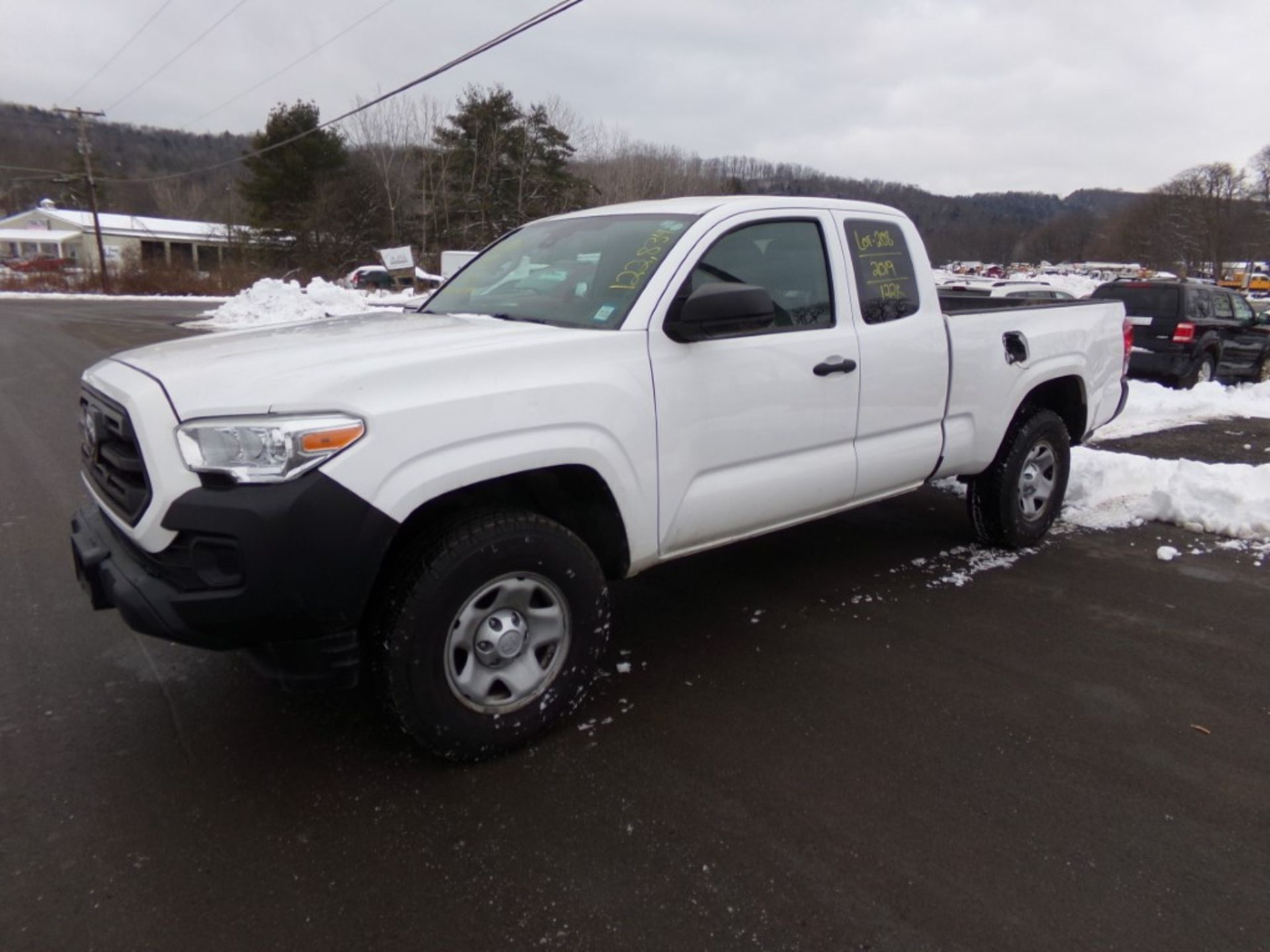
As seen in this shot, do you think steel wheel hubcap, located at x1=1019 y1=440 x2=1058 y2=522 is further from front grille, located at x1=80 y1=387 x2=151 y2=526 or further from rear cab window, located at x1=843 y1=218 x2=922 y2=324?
front grille, located at x1=80 y1=387 x2=151 y2=526

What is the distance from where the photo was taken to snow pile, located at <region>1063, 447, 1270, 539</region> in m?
5.67

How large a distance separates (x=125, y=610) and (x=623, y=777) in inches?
65.1

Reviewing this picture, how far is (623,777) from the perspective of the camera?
282cm

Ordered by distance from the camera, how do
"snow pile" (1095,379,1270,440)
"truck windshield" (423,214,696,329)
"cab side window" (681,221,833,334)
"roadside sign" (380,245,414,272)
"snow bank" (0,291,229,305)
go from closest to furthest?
"truck windshield" (423,214,696,329)
"cab side window" (681,221,833,334)
"snow pile" (1095,379,1270,440)
"roadside sign" (380,245,414,272)
"snow bank" (0,291,229,305)

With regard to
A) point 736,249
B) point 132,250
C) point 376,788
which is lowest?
point 376,788

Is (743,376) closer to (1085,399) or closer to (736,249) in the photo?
(736,249)

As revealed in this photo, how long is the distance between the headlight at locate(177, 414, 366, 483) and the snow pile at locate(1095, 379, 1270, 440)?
8651 millimetres

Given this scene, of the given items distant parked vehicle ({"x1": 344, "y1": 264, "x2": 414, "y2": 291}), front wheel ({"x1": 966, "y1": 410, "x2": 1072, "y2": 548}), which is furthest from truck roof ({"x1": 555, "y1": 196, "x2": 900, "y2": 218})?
distant parked vehicle ({"x1": 344, "y1": 264, "x2": 414, "y2": 291})

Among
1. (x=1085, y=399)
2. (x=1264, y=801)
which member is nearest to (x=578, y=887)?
(x=1264, y=801)

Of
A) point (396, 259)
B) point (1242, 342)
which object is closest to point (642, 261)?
point (1242, 342)

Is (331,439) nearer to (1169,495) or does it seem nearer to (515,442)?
(515,442)

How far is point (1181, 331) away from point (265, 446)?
14.1 meters

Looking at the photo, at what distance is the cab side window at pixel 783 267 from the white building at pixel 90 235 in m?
80.1

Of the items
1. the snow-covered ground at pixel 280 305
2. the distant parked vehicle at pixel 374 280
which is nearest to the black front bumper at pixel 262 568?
the snow-covered ground at pixel 280 305
